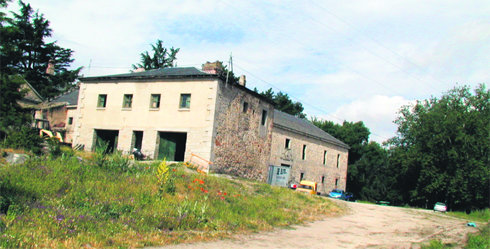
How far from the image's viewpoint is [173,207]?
973cm

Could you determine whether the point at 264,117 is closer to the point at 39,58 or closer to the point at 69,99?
the point at 69,99

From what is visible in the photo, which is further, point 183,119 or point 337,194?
point 337,194

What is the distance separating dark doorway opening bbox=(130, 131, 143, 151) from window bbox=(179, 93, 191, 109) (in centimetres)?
374

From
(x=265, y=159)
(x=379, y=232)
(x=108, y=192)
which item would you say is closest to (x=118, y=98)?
(x=265, y=159)

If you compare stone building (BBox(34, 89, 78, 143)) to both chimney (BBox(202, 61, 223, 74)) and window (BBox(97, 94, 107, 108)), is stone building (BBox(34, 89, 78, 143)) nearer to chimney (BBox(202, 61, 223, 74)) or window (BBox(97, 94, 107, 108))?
window (BBox(97, 94, 107, 108))

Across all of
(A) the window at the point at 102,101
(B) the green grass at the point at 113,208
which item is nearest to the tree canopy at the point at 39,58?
(A) the window at the point at 102,101

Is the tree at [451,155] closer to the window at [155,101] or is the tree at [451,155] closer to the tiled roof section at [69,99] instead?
the window at [155,101]

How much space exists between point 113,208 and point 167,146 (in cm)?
1772

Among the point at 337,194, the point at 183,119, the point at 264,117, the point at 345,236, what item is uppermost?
the point at 264,117

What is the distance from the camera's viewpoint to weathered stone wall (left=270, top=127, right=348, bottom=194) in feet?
111

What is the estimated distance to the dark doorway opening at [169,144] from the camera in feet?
85.0

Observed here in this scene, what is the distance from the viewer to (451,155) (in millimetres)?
38844

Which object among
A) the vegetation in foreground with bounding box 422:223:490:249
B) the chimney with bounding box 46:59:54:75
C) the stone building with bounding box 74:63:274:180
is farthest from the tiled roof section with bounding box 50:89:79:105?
the vegetation in foreground with bounding box 422:223:490:249

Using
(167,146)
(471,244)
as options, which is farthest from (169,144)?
(471,244)
